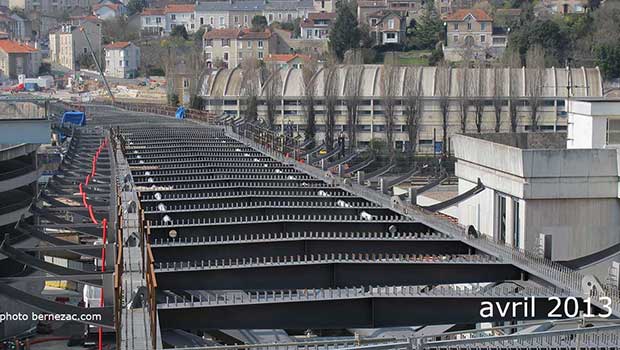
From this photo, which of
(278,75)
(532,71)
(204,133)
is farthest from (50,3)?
(204,133)

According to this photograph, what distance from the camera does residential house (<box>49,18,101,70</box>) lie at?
101 m

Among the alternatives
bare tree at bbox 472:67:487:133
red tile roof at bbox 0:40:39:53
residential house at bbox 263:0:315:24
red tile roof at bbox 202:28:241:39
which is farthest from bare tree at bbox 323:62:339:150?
residential house at bbox 263:0:315:24

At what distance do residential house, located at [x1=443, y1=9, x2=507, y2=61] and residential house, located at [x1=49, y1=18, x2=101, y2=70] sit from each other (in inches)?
1243

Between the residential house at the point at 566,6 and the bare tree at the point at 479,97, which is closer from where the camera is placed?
the bare tree at the point at 479,97

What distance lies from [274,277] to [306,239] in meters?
1.65

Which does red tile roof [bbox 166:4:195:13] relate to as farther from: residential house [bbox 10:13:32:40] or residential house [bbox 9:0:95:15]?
residential house [bbox 9:0:95:15]

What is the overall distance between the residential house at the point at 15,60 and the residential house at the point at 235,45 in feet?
47.1

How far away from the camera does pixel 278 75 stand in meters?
55.9

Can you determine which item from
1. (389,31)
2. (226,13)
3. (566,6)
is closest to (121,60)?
(389,31)

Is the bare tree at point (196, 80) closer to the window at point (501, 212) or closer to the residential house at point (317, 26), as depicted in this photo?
the window at point (501, 212)

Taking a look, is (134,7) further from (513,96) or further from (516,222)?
(516,222)

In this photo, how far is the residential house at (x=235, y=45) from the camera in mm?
94188

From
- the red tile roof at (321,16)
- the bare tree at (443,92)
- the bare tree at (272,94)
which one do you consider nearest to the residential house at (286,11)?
the red tile roof at (321,16)

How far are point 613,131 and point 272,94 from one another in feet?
112
